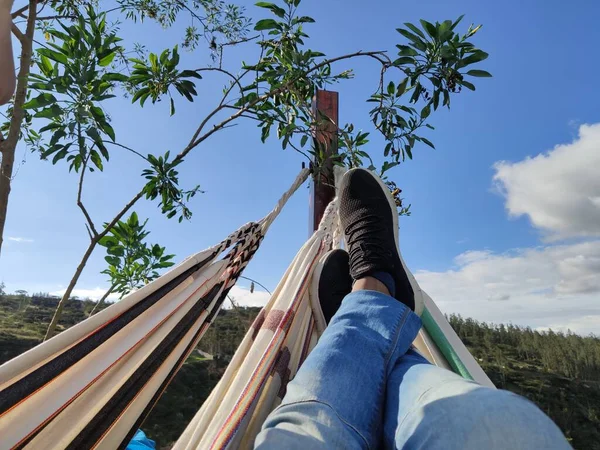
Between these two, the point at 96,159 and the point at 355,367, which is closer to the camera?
the point at 355,367

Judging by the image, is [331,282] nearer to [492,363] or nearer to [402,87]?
[402,87]

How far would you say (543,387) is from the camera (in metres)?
9.84

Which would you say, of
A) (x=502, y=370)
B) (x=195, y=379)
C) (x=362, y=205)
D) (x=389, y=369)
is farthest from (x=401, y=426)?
(x=502, y=370)

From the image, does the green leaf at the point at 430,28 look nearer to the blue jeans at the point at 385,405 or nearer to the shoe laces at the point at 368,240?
the shoe laces at the point at 368,240

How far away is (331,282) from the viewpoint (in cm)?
133

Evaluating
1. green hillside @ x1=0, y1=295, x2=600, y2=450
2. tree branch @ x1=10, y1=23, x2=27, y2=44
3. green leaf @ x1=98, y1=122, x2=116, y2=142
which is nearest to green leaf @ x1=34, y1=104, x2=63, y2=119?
green leaf @ x1=98, y1=122, x2=116, y2=142

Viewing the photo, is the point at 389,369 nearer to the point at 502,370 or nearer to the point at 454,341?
the point at 454,341

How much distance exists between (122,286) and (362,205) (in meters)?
1.15

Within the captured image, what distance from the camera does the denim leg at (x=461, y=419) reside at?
0.55m

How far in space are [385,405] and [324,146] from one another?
1.13 m

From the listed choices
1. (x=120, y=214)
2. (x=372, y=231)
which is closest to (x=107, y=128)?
(x=120, y=214)

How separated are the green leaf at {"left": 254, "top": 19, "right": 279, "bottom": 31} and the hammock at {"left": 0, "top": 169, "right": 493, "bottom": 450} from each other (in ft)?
2.50

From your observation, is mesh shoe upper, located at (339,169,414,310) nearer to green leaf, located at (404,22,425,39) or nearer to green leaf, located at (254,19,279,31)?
green leaf, located at (404,22,425,39)

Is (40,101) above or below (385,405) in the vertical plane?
above
